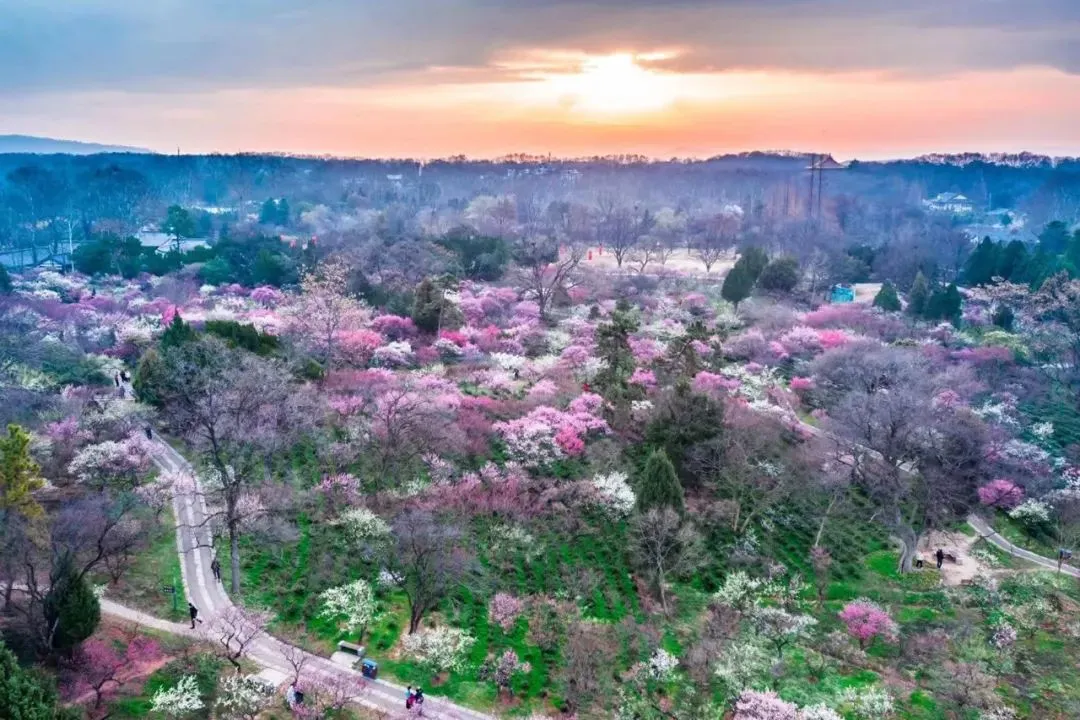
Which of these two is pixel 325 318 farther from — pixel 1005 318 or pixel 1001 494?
pixel 1005 318

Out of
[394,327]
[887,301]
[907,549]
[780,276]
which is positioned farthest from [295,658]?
[887,301]

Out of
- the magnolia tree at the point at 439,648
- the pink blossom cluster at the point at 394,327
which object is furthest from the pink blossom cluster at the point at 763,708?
the pink blossom cluster at the point at 394,327

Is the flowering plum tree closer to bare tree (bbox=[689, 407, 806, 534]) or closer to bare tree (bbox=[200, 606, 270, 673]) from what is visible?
bare tree (bbox=[200, 606, 270, 673])

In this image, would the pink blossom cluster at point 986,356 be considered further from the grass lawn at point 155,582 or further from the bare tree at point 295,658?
the grass lawn at point 155,582

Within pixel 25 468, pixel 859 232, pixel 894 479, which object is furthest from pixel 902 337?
pixel 859 232

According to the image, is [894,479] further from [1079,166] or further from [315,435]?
[1079,166]
